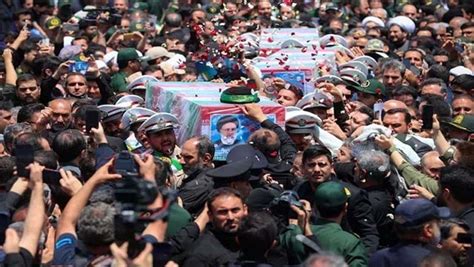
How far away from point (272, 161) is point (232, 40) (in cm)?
466

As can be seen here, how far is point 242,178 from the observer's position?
891cm

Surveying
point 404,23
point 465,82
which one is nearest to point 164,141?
point 465,82

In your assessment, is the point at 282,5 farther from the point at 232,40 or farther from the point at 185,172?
the point at 185,172

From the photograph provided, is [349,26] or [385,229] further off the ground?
[385,229]

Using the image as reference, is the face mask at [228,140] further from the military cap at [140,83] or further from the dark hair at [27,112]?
the military cap at [140,83]

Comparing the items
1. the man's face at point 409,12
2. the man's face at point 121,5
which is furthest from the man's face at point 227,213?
the man's face at point 409,12

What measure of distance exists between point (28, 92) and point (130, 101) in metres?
1.47

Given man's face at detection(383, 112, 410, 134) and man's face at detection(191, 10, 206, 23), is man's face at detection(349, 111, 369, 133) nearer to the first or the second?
man's face at detection(383, 112, 410, 134)

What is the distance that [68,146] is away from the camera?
9.84 m

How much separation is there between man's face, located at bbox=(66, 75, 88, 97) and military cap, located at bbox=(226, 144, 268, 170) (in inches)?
152

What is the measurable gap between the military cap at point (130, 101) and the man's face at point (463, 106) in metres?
2.91

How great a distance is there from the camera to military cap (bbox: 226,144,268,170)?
923cm

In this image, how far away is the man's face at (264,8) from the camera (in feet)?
59.0

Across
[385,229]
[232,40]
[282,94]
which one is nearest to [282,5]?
[232,40]
